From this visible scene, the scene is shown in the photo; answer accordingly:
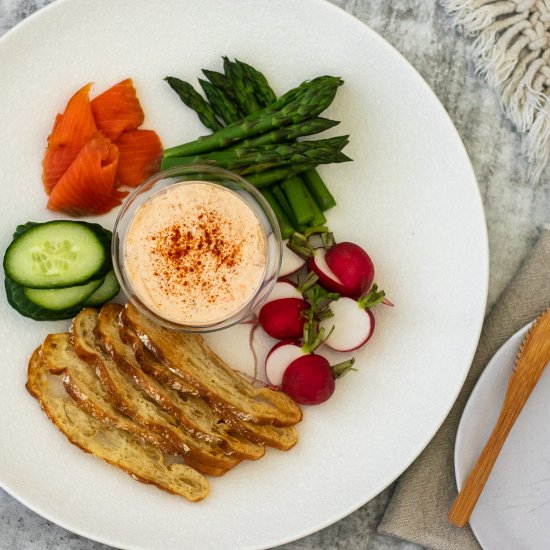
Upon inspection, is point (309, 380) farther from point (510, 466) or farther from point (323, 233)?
point (510, 466)

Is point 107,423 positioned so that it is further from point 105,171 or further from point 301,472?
point 105,171

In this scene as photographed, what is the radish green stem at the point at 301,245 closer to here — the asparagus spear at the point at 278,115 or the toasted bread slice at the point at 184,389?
the asparagus spear at the point at 278,115

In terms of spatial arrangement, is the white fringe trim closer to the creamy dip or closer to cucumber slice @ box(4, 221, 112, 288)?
the creamy dip

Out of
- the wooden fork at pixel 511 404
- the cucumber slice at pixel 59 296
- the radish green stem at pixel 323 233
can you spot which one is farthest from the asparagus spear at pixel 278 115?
the wooden fork at pixel 511 404

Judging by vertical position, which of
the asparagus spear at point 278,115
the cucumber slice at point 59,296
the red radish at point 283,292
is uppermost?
the asparagus spear at point 278,115

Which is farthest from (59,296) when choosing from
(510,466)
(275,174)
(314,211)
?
(510,466)

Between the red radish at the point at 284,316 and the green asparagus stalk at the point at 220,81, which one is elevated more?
the green asparagus stalk at the point at 220,81

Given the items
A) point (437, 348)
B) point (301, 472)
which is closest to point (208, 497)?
point (301, 472)

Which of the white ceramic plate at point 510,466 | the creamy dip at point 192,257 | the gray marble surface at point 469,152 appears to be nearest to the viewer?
the creamy dip at point 192,257
